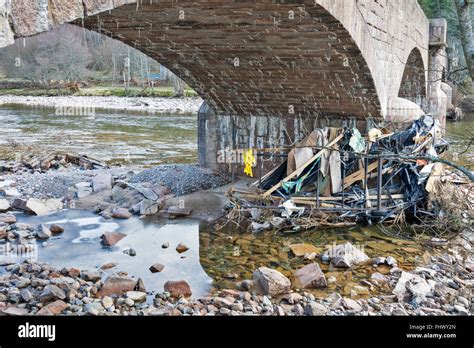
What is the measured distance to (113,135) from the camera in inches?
725

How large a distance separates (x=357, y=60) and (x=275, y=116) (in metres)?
3.04

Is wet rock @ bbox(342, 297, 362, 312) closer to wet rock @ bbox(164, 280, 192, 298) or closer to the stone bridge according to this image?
wet rock @ bbox(164, 280, 192, 298)

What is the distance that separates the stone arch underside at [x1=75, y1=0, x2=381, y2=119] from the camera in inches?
238

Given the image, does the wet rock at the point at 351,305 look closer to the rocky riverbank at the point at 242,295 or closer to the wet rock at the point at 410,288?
the rocky riverbank at the point at 242,295

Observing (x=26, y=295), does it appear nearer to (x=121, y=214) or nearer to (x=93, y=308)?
(x=93, y=308)

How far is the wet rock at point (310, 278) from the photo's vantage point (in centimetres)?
571

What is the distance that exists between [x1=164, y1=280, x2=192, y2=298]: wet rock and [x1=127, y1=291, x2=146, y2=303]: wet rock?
10.2 inches

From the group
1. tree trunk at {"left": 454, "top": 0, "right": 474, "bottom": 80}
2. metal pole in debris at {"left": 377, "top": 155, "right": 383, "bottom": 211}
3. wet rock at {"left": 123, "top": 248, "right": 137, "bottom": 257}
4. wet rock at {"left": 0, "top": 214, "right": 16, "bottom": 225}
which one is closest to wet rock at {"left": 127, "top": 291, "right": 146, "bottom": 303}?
wet rock at {"left": 123, "top": 248, "right": 137, "bottom": 257}

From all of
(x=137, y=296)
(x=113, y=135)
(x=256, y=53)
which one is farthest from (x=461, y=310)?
(x=113, y=135)

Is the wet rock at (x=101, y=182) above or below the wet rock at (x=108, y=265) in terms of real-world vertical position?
above

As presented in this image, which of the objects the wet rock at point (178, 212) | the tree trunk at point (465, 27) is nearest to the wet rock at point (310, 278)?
the tree trunk at point (465, 27)

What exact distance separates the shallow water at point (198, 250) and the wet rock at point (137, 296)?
263 millimetres

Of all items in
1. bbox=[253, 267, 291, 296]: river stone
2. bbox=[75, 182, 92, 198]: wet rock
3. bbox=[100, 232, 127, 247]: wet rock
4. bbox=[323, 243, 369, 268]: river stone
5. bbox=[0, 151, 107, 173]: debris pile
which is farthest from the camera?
bbox=[0, 151, 107, 173]: debris pile
